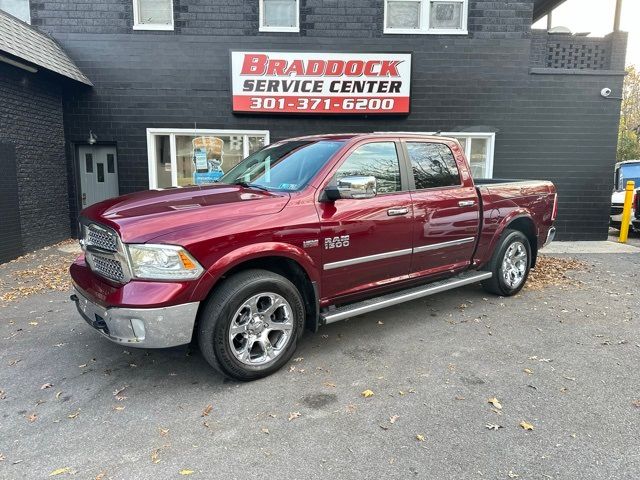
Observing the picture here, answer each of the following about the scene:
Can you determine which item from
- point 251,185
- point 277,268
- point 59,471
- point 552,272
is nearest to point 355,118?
point 552,272

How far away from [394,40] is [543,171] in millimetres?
4371

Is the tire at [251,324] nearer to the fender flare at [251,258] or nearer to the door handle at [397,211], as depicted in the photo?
the fender flare at [251,258]

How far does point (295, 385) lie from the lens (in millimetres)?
3572

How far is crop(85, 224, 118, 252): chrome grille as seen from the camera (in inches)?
131

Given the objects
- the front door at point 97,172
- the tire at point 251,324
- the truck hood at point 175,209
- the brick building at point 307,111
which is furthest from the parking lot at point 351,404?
the brick building at point 307,111

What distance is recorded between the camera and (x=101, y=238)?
3.48 metres

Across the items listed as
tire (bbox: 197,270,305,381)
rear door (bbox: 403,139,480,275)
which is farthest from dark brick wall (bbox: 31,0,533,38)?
tire (bbox: 197,270,305,381)

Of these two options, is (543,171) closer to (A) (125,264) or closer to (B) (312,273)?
(B) (312,273)

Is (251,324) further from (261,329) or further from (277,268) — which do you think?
(277,268)

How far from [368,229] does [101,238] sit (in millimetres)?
2200

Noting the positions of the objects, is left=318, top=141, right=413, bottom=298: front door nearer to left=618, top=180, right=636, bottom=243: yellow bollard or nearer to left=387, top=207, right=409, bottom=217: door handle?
left=387, top=207, right=409, bottom=217: door handle

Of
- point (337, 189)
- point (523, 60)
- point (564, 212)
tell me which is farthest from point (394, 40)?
point (337, 189)

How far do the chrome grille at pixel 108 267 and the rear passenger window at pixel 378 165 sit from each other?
6.55 ft

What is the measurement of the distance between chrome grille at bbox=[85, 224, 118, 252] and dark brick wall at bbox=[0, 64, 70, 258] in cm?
562
